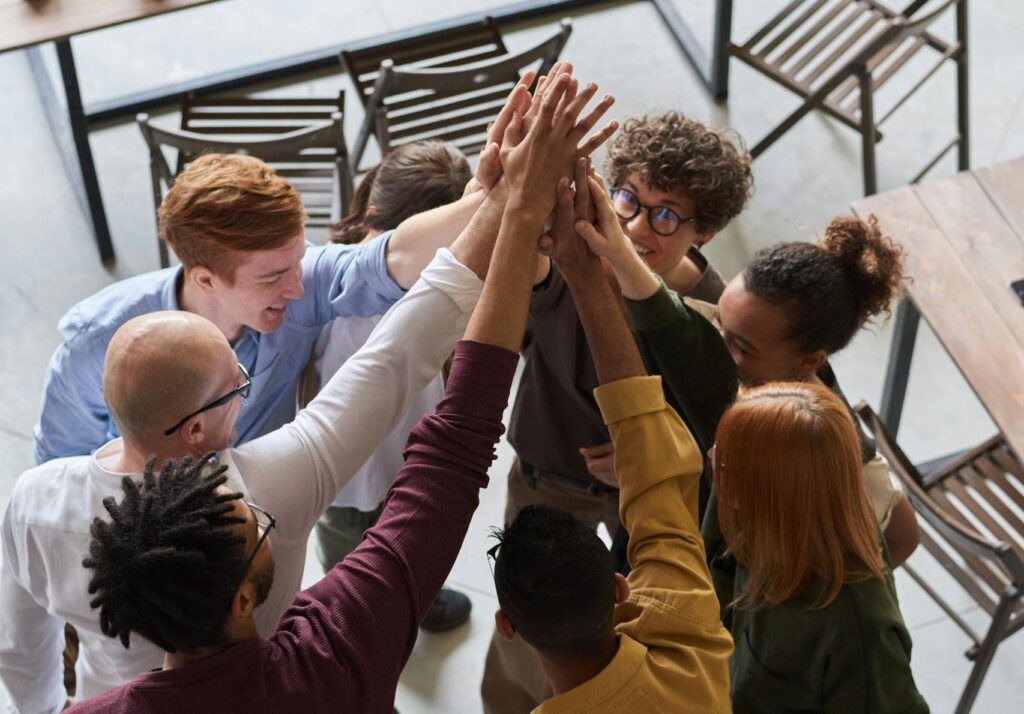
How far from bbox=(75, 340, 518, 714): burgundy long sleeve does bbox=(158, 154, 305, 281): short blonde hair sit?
0.63 m

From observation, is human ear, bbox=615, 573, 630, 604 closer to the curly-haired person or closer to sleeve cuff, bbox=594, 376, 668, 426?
sleeve cuff, bbox=594, 376, 668, 426

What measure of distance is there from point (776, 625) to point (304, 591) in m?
0.78

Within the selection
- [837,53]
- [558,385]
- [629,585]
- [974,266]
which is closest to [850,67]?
[837,53]

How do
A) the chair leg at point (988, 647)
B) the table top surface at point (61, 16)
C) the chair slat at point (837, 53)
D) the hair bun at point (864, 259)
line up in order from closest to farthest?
1. the hair bun at point (864, 259)
2. the chair leg at point (988, 647)
3. the table top surface at point (61, 16)
4. the chair slat at point (837, 53)

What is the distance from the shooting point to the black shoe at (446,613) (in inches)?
129

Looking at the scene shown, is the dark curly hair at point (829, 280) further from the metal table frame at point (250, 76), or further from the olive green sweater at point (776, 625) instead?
the metal table frame at point (250, 76)

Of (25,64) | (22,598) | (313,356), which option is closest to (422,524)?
(22,598)

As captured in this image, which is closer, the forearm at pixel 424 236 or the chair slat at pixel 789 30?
the forearm at pixel 424 236

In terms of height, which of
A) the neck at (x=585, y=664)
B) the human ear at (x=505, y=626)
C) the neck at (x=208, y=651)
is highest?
the neck at (x=208, y=651)

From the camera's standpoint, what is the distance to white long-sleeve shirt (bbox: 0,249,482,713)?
1729mm

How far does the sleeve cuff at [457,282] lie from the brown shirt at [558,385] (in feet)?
1.17

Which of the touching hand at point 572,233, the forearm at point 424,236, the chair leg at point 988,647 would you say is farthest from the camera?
the chair leg at point 988,647

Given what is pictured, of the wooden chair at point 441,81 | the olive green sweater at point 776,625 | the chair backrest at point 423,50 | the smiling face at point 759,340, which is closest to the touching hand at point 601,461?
the olive green sweater at point 776,625

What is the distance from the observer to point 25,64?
5.11 meters
